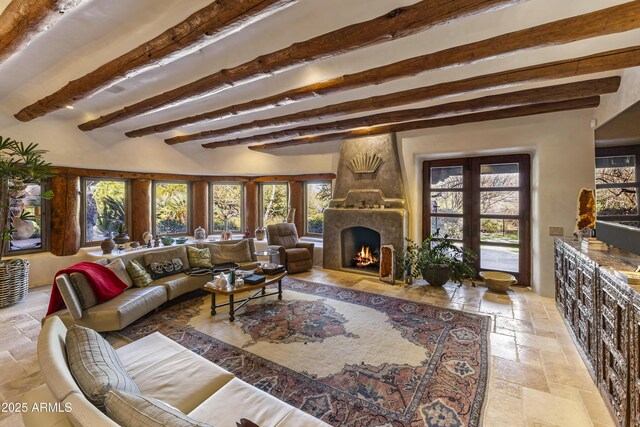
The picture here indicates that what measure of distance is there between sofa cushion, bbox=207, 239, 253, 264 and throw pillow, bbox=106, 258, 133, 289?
4.73 feet

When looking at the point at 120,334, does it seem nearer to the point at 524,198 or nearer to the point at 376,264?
the point at 376,264

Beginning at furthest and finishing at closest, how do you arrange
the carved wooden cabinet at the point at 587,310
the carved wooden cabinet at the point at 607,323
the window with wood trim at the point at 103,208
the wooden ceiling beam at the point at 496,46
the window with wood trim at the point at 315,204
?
the window with wood trim at the point at 315,204 → the window with wood trim at the point at 103,208 → the carved wooden cabinet at the point at 587,310 → the wooden ceiling beam at the point at 496,46 → the carved wooden cabinet at the point at 607,323

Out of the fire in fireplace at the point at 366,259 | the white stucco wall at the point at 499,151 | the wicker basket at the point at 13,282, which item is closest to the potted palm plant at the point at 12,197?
the wicker basket at the point at 13,282

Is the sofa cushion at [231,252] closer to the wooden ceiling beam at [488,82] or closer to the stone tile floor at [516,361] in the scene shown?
the stone tile floor at [516,361]

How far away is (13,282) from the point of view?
4.21m

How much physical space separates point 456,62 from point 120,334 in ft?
15.2

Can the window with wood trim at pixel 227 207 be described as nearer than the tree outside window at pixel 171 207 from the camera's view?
No

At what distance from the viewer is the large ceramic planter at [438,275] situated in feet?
16.4

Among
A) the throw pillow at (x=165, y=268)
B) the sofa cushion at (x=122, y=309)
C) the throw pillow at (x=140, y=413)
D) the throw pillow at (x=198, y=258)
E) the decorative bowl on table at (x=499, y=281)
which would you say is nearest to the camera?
the throw pillow at (x=140, y=413)

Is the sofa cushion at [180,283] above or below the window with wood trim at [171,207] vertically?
below

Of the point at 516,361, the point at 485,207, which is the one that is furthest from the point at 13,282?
the point at 485,207

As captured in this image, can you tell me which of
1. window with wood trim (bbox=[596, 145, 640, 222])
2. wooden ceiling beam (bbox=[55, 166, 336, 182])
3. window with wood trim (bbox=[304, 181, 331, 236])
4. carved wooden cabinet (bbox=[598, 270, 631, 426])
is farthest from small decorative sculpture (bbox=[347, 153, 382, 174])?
carved wooden cabinet (bbox=[598, 270, 631, 426])

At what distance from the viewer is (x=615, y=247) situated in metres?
2.80

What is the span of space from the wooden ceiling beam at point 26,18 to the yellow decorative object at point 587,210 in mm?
5268
